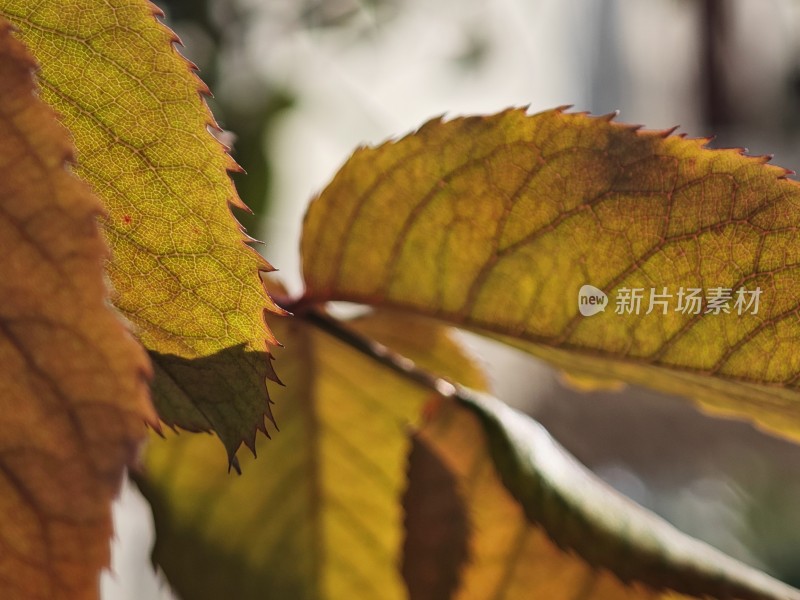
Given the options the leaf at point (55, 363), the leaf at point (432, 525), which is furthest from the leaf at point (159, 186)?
the leaf at point (432, 525)

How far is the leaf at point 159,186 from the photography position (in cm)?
22

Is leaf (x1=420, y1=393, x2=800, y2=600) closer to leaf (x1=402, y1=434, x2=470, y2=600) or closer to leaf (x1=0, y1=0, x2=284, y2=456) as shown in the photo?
leaf (x1=402, y1=434, x2=470, y2=600)

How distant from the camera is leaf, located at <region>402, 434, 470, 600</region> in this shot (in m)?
0.39

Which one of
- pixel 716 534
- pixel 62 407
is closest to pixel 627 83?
pixel 716 534

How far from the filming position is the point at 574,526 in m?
0.33

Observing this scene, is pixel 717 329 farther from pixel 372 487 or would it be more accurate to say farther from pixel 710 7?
pixel 710 7

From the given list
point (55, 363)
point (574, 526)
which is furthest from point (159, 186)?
point (574, 526)

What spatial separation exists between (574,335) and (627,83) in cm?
271

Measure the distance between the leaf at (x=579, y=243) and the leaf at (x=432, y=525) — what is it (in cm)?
8

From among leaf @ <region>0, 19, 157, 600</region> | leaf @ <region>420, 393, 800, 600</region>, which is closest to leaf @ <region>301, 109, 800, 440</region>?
leaf @ <region>420, 393, 800, 600</region>

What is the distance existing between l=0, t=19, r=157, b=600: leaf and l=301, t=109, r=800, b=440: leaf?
0.57ft

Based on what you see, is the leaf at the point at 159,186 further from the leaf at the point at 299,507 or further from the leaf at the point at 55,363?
the leaf at the point at 299,507

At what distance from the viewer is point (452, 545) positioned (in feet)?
1.30

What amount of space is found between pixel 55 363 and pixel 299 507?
0.28 meters
